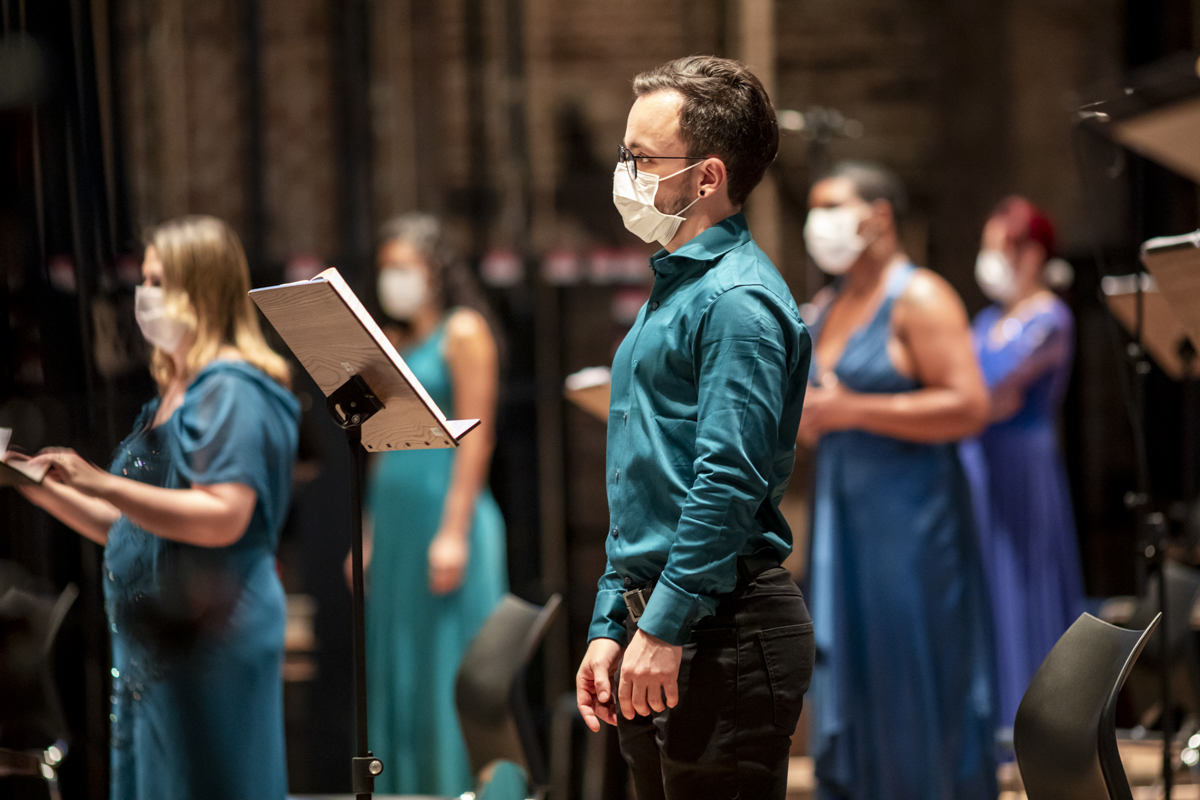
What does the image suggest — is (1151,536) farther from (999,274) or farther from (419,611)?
(999,274)

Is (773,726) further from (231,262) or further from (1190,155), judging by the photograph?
(1190,155)

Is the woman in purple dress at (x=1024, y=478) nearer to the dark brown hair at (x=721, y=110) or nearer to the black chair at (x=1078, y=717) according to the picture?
the black chair at (x=1078, y=717)

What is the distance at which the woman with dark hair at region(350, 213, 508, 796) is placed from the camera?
4098 millimetres

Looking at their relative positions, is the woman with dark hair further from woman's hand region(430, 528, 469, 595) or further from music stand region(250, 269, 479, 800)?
music stand region(250, 269, 479, 800)

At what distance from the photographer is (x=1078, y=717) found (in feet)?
6.57

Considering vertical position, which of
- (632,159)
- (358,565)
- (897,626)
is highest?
(632,159)

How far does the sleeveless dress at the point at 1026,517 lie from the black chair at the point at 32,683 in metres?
3.23

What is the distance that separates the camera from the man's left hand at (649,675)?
66.8 inches

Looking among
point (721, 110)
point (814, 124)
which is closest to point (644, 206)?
point (721, 110)

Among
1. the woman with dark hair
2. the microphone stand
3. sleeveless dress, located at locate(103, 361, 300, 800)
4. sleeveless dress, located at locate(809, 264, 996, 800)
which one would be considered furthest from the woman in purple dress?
sleeveless dress, located at locate(103, 361, 300, 800)

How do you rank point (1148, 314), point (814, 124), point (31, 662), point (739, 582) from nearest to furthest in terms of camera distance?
point (739, 582) < point (31, 662) < point (1148, 314) < point (814, 124)

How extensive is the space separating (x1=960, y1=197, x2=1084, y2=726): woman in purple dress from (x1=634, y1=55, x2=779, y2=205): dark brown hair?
302 cm

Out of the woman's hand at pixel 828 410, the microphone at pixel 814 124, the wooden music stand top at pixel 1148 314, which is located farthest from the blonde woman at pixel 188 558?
the microphone at pixel 814 124

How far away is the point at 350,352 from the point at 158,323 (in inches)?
25.4
